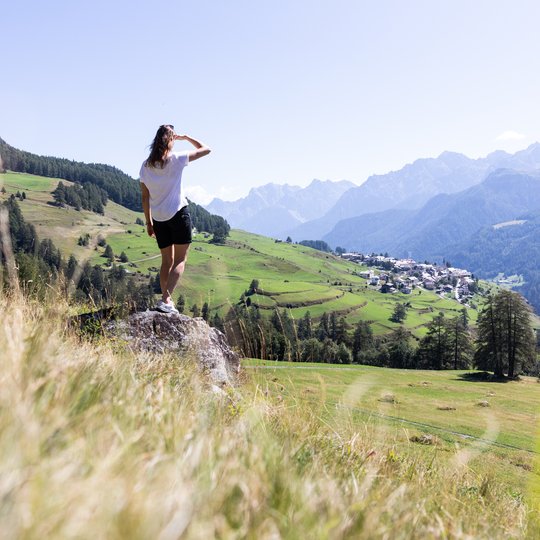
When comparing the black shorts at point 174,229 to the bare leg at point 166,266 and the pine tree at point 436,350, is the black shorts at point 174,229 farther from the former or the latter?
the pine tree at point 436,350

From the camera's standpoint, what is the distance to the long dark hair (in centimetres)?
780

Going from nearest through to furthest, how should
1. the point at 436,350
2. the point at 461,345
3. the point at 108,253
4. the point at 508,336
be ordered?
1. the point at 508,336
2. the point at 461,345
3. the point at 436,350
4. the point at 108,253

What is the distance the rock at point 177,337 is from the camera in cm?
769

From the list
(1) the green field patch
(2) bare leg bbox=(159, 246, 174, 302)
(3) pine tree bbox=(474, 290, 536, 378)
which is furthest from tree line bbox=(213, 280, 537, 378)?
(2) bare leg bbox=(159, 246, 174, 302)

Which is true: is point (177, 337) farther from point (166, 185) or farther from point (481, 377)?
point (481, 377)

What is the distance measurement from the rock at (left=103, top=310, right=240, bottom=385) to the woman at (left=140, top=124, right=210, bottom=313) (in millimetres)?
340

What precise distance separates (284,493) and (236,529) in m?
0.33

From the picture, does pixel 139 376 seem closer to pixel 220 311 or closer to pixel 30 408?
pixel 30 408

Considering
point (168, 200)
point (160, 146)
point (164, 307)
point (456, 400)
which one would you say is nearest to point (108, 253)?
point (456, 400)

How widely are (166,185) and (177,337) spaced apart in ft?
8.73

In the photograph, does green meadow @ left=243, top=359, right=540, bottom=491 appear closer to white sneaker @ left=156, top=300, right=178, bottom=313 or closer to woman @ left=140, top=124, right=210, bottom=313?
white sneaker @ left=156, top=300, right=178, bottom=313

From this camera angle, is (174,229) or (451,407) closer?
(174,229)

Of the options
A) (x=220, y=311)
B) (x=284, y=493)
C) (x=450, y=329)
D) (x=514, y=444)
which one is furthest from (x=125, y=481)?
(x=220, y=311)

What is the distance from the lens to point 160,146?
780cm
